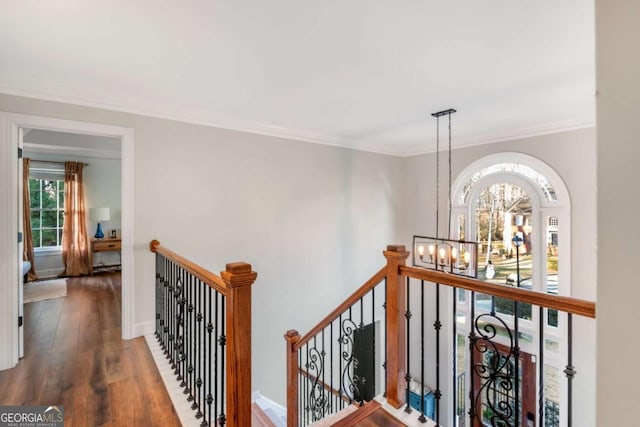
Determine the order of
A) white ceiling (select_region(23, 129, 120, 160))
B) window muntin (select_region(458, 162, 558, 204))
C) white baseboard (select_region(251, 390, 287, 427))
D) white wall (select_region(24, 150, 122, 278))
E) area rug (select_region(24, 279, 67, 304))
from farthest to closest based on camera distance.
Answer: white wall (select_region(24, 150, 122, 278)) < white ceiling (select_region(23, 129, 120, 160)) < area rug (select_region(24, 279, 67, 304)) < window muntin (select_region(458, 162, 558, 204)) < white baseboard (select_region(251, 390, 287, 427))

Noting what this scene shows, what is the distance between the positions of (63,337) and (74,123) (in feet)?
6.97

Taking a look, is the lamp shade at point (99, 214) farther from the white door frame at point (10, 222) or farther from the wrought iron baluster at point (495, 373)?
the wrought iron baluster at point (495, 373)

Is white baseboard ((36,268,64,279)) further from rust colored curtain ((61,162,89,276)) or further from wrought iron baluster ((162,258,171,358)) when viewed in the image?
wrought iron baluster ((162,258,171,358))

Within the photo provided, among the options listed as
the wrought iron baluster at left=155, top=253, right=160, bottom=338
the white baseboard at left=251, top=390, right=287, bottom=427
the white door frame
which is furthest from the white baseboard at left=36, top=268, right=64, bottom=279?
the white baseboard at left=251, top=390, right=287, bottom=427

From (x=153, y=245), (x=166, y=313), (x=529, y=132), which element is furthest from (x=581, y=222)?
(x=153, y=245)

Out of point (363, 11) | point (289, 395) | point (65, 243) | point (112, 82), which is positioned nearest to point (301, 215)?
point (289, 395)

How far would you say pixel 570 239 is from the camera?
3.75m

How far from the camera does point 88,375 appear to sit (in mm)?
2240

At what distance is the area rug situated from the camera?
429cm

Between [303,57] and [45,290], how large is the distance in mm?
5523

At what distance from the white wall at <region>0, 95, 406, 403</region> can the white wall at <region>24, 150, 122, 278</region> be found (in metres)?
4.27

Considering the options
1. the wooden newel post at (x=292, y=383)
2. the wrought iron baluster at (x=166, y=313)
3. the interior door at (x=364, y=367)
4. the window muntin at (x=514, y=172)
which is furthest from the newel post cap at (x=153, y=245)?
the window muntin at (x=514, y=172)

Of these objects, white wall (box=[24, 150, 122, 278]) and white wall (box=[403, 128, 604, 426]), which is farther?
white wall (box=[24, 150, 122, 278])

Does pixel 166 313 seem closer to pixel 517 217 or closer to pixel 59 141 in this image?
pixel 59 141
